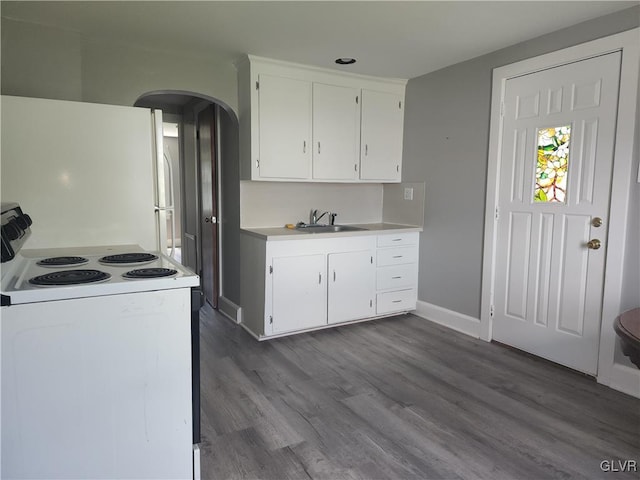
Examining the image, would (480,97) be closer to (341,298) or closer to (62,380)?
(341,298)

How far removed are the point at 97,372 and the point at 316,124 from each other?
8.90 feet

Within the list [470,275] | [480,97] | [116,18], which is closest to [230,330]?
[470,275]

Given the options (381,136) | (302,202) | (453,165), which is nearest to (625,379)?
(453,165)

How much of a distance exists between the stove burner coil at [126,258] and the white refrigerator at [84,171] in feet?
1.50

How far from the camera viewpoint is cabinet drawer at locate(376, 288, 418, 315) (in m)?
3.83

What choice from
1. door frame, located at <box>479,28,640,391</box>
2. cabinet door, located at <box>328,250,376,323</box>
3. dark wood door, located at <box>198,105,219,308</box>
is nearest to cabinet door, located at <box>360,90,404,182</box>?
cabinet door, located at <box>328,250,376,323</box>

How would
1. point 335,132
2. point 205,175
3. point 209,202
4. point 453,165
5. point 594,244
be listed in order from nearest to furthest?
point 594,244, point 453,165, point 335,132, point 209,202, point 205,175

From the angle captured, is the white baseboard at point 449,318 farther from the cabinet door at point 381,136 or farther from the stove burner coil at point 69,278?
the stove burner coil at point 69,278

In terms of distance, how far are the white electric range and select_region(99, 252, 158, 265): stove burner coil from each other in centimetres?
18

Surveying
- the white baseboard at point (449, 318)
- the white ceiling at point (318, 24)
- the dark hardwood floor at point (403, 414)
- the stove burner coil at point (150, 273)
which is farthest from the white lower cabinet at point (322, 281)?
the stove burner coil at point (150, 273)

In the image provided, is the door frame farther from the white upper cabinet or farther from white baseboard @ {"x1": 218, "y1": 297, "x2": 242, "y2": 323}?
white baseboard @ {"x1": 218, "y1": 297, "x2": 242, "y2": 323}

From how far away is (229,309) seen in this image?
13.1 feet

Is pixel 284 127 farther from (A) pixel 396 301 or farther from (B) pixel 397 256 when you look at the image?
(A) pixel 396 301

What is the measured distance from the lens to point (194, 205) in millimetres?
4812
